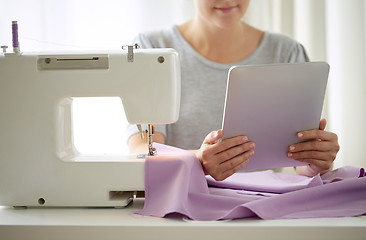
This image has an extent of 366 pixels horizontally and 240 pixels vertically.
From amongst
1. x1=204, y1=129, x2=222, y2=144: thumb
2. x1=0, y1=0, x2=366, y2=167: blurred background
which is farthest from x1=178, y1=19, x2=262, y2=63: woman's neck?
x1=204, y1=129, x2=222, y2=144: thumb

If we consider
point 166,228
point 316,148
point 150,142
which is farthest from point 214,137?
point 166,228

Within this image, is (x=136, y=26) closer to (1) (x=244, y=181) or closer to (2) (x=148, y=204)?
(1) (x=244, y=181)

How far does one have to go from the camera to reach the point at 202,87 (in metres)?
2.40

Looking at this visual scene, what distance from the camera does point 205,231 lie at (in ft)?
3.73

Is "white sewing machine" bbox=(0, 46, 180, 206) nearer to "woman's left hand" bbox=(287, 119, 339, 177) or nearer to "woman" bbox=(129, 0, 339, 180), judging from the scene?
"woman's left hand" bbox=(287, 119, 339, 177)

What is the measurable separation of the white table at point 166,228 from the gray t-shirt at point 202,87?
1.12m

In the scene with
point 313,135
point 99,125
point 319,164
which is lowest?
point 99,125

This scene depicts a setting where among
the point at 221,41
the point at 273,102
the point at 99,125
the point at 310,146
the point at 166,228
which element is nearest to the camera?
the point at 166,228

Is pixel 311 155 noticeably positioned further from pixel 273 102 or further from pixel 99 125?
pixel 99 125

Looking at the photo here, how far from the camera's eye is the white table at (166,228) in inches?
43.8

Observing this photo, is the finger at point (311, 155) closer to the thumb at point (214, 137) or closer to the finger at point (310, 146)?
the finger at point (310, 146)

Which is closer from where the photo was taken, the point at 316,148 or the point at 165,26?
the point at 316,148

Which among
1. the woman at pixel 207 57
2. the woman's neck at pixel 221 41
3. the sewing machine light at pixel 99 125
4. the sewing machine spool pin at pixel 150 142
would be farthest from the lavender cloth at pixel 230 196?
the sewing machine light at pixel 99 125

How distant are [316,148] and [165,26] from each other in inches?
71.7
